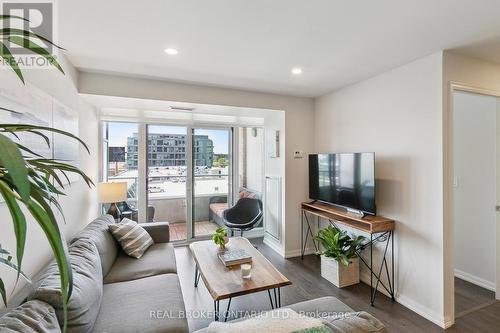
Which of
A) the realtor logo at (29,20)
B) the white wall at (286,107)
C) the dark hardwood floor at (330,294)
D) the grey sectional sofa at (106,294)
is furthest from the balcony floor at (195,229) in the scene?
the realtor logo at (29,20)

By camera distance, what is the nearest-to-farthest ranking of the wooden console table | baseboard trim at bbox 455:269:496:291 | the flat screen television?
the wooden console table < the flat screen television < baseboard trim at bbox 455:269:496:291

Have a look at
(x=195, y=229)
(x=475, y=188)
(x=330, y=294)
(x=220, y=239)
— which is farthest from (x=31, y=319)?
(x=475, y=188)

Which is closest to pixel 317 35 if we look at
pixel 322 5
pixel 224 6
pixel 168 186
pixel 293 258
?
pixel 322 5

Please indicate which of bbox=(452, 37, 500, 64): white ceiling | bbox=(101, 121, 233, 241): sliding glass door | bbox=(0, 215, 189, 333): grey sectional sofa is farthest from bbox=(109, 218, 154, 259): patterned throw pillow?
bbox=(452, 37, 500, 64): white ceiling

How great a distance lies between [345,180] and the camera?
2.96 meters

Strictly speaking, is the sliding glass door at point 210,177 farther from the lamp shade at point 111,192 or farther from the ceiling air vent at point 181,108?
the lamp shade at point 111,192

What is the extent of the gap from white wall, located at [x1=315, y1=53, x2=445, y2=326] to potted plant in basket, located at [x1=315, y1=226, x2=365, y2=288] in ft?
1.52

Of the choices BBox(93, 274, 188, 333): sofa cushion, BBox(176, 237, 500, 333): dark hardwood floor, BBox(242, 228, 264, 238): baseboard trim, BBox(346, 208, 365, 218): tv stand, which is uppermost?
BBox(346, 208, 365, 218): tv stand

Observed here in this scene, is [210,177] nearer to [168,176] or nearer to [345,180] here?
[168,176]

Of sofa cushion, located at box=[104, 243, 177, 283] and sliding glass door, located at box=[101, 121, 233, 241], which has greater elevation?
sliding glass door, located at box=[101, 121, 233, 241]

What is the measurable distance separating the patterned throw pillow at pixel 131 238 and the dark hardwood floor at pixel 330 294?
0.68m

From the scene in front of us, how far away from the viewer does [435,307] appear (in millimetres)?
2229

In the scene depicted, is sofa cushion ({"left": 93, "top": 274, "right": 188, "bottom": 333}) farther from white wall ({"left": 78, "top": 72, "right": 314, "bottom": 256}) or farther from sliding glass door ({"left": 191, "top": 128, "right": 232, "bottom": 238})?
sliding glass door ({"left": 191, "top": 128, "right": 232, "bottom": 238})

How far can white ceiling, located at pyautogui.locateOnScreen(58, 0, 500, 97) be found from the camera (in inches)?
64.6
